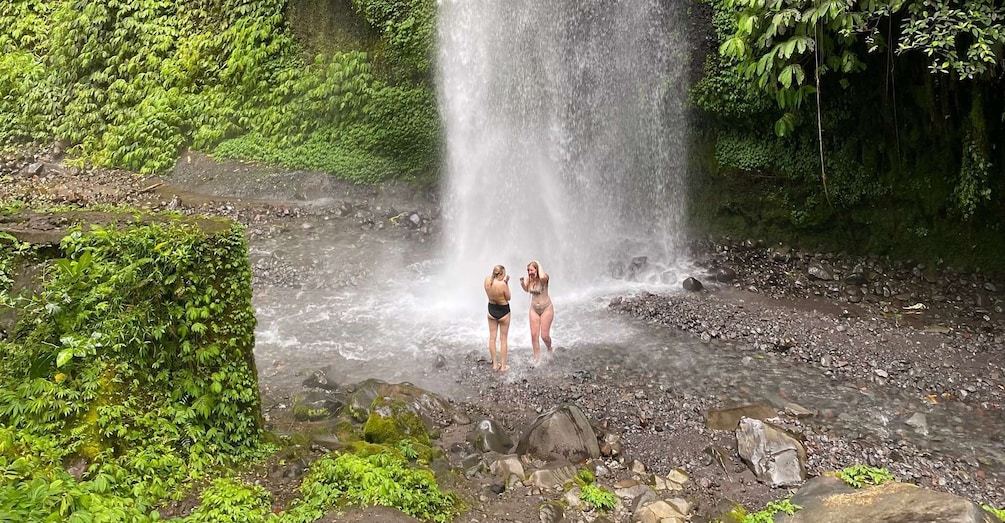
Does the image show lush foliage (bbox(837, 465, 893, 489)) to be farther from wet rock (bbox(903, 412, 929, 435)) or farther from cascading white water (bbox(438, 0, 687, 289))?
cascading white water (bbox(438, 0, 687, 289))

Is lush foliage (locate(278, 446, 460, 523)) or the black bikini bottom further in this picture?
the black bikini bottom

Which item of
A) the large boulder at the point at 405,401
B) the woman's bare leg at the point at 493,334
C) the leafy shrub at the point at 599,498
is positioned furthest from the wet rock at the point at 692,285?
the leafy shrub at the point at 599,498

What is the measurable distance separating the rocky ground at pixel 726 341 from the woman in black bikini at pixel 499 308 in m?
0.32

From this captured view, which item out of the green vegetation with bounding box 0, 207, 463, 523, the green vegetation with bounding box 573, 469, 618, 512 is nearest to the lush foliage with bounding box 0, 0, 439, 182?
the green vegetation with bounding box 0, 207, 463, 523

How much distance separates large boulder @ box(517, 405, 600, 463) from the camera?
6410 millimetres

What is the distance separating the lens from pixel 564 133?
12.9m

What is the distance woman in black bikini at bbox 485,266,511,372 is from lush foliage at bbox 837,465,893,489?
413cm

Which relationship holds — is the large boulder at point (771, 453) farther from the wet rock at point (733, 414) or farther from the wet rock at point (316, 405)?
the wet rock at point (316, 405)

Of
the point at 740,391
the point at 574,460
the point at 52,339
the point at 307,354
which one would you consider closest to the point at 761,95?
the point at 740,391

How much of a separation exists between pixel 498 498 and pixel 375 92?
36.2 ft

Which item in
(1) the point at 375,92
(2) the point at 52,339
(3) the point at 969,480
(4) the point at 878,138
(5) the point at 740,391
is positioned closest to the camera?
(2) the point at 52,339

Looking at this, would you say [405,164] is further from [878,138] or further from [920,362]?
[920,362]

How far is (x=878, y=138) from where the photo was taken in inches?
443

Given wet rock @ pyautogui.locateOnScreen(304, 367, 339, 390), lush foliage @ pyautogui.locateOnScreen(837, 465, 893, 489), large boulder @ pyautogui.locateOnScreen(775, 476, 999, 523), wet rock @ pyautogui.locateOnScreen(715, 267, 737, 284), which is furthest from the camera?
wet rock @ pyautogui.locateOnScreen(715, 267, 737, 284)
